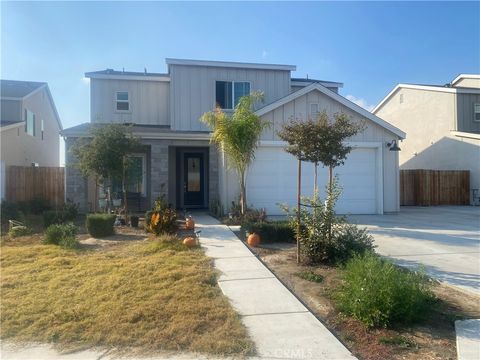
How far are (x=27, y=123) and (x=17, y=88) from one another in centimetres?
236

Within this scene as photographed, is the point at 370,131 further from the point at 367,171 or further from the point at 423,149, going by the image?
the point at 423,149

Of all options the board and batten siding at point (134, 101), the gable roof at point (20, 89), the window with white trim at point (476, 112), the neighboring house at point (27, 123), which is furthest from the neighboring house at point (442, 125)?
the gable roof at point (20, 89)

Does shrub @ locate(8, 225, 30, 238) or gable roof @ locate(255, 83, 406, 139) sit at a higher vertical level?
gable roof @ locate(255, 83, 406, 139)

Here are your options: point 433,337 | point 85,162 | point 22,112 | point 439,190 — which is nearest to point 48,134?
point 22,112

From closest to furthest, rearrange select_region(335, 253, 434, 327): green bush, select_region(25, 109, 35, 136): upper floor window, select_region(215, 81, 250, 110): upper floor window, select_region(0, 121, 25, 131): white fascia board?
select_region(335, 253, 434, 327): green bush < select_region(0, 121, 25, 131): white fascia board < select_region(215, 81, 250, 110): upper floor window < select_region(25, 109, 35, 136): upper floor window

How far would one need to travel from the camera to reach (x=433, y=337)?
4301 mm

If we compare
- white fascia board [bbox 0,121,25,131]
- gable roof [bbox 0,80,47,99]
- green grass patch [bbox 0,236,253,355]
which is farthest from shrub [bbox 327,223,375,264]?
gable roof [bbox 0,80,47,99]

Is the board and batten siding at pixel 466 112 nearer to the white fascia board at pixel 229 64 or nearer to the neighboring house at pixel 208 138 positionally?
the neighboring house at pixel 208 138

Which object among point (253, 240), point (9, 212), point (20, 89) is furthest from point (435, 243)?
point (20, 89)

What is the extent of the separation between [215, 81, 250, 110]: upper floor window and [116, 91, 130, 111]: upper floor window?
4419mm

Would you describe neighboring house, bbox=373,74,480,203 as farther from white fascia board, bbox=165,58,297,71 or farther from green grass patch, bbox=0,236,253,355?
green grass patch, bbox=0,236,253,355

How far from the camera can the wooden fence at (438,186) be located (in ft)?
69.2

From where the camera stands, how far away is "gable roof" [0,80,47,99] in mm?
19203

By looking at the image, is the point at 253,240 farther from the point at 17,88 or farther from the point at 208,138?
the point at 17,88
